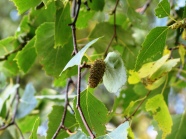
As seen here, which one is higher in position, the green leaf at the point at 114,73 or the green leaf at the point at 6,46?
the green leaf at the point at 6,46

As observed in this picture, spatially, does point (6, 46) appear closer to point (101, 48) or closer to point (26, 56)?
point (26, 56)

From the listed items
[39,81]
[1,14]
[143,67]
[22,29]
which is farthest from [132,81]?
[1,14]

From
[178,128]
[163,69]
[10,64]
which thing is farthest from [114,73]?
[10,64]

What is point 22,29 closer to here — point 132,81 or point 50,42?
point 50,42

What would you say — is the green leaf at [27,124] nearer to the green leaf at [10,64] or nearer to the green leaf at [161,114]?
the green leaf at [10,64]

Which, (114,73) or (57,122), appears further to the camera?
(57,122)

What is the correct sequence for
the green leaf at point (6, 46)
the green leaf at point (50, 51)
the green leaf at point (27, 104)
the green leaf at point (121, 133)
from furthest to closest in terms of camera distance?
the green leaf at point (27, 104)
the green leaf at point (6, 46)
the green leaf at point (50, 51)
the green leaf at point (121, 133)

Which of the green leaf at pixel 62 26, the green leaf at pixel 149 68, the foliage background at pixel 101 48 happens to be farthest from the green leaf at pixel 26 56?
the green leaf at pixel 149 68
